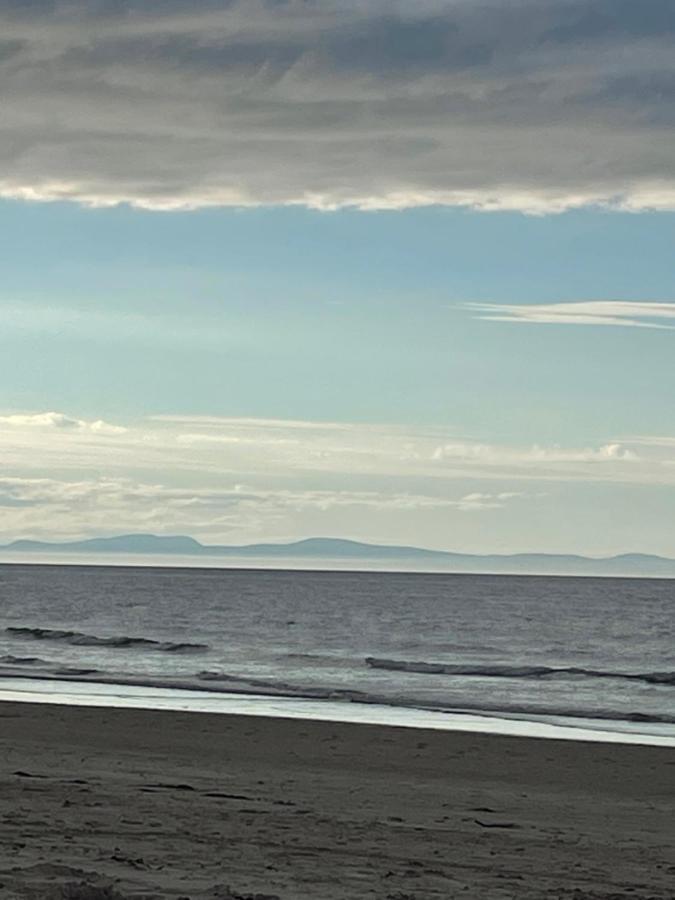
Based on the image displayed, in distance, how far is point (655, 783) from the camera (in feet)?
54.2

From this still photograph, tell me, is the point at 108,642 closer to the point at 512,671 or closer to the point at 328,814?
the point at 512,671

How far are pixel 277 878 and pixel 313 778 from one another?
686 centimetres

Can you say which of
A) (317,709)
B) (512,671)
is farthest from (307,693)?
(512,671)

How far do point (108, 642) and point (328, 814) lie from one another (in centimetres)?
4406

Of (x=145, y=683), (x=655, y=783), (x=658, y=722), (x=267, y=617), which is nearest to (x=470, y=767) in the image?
(x=655, y=783)

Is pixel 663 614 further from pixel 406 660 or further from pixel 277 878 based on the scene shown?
pixel 277 878

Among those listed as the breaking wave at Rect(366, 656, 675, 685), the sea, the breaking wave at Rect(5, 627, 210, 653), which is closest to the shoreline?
the sea

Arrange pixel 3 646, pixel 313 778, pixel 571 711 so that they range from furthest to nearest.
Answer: pixel 3 646, pixel 571 711, pixel 313 778

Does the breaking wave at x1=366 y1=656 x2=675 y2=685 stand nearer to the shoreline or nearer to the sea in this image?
the sea

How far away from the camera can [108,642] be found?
54781mm

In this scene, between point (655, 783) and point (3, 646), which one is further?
point (3, 646)

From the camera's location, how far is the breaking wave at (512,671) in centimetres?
4069

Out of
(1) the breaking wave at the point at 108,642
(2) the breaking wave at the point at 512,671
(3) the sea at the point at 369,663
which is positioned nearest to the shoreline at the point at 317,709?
(3) the sea at the point at 369,663

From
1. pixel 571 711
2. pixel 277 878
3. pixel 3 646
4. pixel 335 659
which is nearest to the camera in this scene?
pixel 277 878
